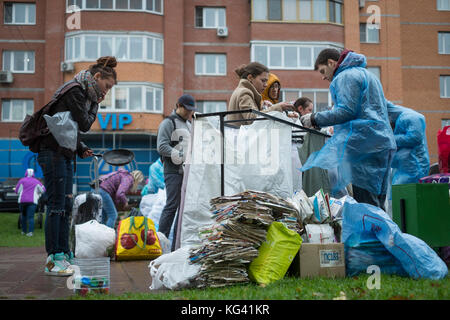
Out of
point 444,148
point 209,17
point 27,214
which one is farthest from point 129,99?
point 444,148

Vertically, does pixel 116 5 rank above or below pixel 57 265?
above

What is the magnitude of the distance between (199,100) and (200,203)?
2682cm

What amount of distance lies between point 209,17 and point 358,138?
2869 centimetres

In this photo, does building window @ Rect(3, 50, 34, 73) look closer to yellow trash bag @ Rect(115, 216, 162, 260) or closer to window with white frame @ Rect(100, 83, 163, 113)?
window with white frame @ Rect(100, 83, 163, 113)

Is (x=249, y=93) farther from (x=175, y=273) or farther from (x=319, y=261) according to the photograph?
(x=175, y=273)

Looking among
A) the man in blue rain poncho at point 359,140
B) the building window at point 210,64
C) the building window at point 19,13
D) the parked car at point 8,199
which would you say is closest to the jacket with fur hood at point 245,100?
the man in blue rain poncho at point 359,140

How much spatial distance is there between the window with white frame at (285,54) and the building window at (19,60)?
13287mm

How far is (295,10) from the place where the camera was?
3158cm

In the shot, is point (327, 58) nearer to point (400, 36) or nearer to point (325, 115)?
point (325, 115)

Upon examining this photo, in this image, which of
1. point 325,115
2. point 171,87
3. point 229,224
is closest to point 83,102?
point 229,224

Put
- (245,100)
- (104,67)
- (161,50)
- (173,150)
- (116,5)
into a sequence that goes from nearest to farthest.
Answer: (104,67) → (245,100) → (173,150) → (116,5) → (161,50)

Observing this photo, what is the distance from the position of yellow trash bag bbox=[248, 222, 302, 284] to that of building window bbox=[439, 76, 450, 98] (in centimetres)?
3383

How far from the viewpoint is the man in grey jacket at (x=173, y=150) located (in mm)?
6688
